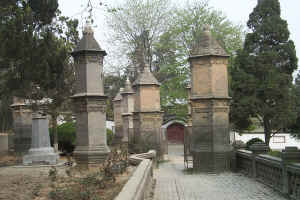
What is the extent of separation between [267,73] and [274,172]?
1532 cm

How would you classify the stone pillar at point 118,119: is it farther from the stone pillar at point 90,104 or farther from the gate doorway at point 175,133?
the stone pillar at point 90,104

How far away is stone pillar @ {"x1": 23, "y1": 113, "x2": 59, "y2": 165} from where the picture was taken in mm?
17781

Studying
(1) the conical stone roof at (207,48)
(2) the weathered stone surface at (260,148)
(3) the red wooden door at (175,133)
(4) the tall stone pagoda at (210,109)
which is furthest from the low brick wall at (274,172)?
(3) the red wooden door at (175,133)

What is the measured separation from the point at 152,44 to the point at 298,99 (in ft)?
49.9

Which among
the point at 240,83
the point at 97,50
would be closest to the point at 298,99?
the point at 240,83

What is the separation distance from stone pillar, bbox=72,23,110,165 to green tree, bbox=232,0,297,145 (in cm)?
1424

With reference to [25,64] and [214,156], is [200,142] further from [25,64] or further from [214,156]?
[25,64]

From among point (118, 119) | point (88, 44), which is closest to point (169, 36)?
point (118, 119)

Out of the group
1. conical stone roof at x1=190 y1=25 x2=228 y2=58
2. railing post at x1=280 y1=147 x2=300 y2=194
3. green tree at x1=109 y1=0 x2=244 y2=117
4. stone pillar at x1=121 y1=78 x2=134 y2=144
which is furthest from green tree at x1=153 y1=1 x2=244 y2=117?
railing post at x1=280 y1=147 x2=300 y2=194

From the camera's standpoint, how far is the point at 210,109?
16281mm

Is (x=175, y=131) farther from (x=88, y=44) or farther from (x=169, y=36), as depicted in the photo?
(x=88, y=44)

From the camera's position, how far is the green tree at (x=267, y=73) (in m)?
25.1

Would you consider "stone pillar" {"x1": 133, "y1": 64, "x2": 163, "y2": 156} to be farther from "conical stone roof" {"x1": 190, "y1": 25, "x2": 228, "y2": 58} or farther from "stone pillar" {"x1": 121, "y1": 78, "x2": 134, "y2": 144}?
"conical stone roof" {"x1": 190, "y1": 25, "x2": 228, "y2": 58}

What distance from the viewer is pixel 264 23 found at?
25.7 metres
